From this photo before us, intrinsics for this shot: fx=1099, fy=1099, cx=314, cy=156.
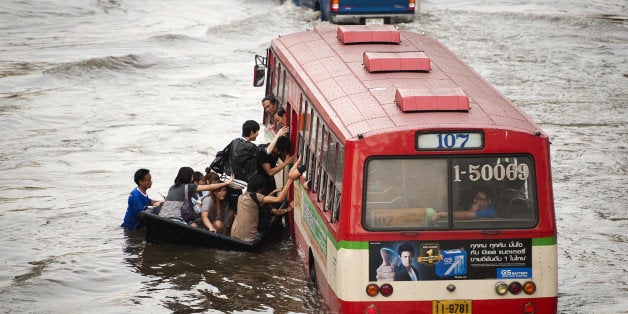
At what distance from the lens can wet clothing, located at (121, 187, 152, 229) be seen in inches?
589

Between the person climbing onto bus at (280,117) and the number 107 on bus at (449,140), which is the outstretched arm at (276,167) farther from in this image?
the number 107 on bus at (449,140)

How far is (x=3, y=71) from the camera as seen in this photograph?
29391 millimetres

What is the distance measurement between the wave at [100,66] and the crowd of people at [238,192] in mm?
15285

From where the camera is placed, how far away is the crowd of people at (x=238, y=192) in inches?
547

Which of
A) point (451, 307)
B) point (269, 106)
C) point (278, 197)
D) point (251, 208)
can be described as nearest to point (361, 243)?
point (451, 307)

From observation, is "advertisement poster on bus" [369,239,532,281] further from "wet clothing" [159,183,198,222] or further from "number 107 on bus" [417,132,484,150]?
"wet clothing" [159,183,198,222]

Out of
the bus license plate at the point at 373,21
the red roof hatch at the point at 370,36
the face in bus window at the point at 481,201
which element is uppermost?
the red roof hatch at the point at 370,36

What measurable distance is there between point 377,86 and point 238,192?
3.90m

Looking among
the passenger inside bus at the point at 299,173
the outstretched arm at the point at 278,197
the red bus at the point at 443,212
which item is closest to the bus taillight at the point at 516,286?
the red bus at the point at 443,212

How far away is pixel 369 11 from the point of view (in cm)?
2975

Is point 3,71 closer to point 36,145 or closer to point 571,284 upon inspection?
point 36,145

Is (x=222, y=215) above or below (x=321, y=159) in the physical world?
below

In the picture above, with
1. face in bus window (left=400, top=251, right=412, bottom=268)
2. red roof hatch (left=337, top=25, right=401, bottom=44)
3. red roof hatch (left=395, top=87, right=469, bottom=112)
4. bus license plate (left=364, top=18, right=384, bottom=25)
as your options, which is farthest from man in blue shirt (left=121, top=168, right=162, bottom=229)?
bus license plate (left=364, top=18, right=384, bottom=25)

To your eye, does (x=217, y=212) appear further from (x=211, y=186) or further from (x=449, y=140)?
(x=449, y=140)
